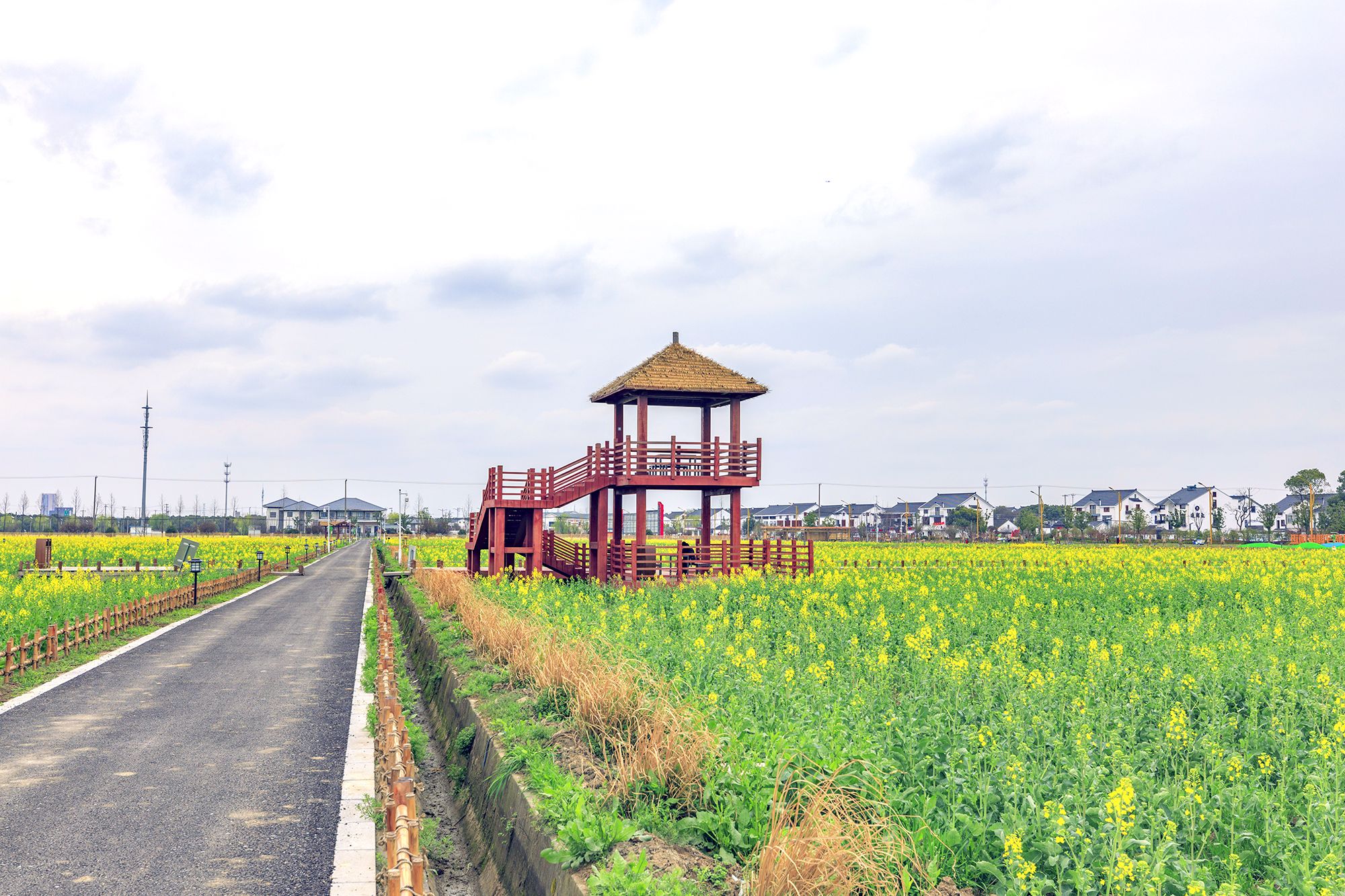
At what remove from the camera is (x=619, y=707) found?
7891 millimetres

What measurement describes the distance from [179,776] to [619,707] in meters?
4.68

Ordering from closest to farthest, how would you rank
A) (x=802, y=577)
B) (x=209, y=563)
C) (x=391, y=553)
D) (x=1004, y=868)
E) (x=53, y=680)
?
1. (x=1004, y=868)
2. (x=53, y=680)
3. (x=802, y=577)
4. (x=209, y=563)
5. (x=391, y=553)

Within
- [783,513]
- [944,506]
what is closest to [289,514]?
[783,513]

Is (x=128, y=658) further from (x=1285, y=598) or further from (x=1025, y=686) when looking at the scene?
(x=1285, y=598)

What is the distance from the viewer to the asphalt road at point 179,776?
6516mm

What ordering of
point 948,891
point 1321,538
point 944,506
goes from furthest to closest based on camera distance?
point 944,506
point 1321,538
point 948,891

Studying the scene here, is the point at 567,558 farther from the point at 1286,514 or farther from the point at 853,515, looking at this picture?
the point at 1286,514

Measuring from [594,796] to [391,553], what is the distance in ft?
186

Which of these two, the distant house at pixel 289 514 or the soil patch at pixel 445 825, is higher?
the distant house at pixel 289 514

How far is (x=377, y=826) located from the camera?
298 inches

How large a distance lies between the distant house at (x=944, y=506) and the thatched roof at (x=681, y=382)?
136241 mm

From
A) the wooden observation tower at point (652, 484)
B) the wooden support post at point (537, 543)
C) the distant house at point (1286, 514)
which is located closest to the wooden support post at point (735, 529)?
the wooden observation tower at point (652, 484)

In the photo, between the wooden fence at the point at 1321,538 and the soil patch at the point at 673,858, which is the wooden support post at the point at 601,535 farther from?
the wooden fence at the point at 1321,538

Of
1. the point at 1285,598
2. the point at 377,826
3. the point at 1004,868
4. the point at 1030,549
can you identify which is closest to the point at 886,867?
the point at 1004,868
